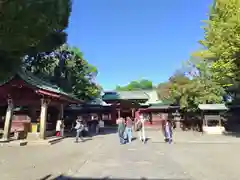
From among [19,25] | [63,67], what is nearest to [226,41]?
[19,25]

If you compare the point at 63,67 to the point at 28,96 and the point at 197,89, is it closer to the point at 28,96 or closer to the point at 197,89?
the point at 28,96

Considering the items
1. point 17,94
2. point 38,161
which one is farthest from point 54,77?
point 38,161

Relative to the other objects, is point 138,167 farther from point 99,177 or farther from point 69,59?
point 69,59

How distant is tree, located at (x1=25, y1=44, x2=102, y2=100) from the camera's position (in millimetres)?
29000

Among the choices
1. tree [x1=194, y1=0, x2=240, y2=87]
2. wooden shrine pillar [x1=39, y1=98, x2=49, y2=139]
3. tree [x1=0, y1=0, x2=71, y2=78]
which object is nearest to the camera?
tree [x1=0, y1=0, x2=71, y2=78]

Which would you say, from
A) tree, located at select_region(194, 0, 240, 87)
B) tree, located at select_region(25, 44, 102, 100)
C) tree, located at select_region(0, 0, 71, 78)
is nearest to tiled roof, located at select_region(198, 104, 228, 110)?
tree, located at select_region(194, 0, 240, 87)

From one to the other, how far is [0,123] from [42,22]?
2603 cm

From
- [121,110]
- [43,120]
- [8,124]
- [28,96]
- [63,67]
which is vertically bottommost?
[8,124]

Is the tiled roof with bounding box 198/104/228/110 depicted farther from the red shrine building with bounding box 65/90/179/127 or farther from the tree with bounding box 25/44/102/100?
the tree with bounding box 25/44/102/100

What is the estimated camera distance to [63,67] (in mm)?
31562

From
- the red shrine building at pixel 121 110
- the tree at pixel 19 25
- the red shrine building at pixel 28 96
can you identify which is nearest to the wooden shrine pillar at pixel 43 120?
the red shrine building at pixel 28 96

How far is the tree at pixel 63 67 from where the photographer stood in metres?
29.0

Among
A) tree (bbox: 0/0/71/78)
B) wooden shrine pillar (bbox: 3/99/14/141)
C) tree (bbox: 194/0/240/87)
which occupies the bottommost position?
wooden shrine pillar (bbox: 3/99/14/141)

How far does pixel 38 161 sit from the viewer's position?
9992 mm
